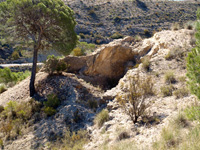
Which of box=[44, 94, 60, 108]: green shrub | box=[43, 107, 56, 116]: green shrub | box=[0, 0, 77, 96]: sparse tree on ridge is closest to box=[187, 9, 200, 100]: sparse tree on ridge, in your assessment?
box=[43, 107, 56, 116]: green shrub

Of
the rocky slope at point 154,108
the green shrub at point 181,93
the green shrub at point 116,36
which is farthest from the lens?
the green shrub at point 116,36

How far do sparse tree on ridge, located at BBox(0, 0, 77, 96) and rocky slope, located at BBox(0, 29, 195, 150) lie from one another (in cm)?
176

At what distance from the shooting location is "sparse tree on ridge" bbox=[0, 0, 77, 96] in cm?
941

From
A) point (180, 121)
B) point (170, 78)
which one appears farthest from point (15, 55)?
point (180, 121)

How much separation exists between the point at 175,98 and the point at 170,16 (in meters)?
30.1

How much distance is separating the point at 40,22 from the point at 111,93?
227 inches

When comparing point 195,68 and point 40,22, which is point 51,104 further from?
point 195,68

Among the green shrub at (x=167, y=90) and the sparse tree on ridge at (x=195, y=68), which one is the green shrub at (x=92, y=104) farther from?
the sparse tree on ridge at (x=195, y=68)

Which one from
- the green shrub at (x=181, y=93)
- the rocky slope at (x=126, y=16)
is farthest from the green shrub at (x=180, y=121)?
the rocky slope at (x=126, y=16)

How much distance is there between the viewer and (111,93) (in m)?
8.47

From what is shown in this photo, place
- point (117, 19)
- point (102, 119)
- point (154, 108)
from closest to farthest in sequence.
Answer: point (154, 108) → point (102, 119) → point (117, 19)

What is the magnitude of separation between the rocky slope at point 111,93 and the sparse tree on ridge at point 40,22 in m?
1.76

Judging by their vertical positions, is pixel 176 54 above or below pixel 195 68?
above

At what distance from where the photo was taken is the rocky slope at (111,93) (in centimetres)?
518
